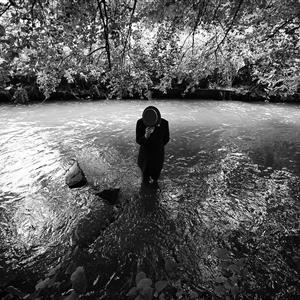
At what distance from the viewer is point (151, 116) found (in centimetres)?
527

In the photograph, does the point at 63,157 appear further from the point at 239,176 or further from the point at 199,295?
the point at 199,295

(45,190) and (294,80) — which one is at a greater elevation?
(294,80)

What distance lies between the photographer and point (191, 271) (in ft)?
13.3

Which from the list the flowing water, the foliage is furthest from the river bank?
the foliage

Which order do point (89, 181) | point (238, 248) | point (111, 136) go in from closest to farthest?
point (238, 248) < point (89, 181) < point (111, 136)

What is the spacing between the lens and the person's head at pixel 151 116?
5221 millimetres

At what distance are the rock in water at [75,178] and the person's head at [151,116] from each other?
2648 millimetres

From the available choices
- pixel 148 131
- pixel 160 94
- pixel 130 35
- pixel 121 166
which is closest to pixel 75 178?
pixel 121 166

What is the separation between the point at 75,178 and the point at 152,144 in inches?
98.0

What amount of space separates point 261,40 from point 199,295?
8.69m

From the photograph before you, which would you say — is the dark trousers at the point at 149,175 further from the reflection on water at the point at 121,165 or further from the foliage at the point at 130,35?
the foliage at the point at 130,35

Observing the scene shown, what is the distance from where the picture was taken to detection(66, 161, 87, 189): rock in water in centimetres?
670

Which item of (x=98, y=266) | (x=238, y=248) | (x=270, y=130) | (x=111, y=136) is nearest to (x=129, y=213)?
(x=98, y=266)

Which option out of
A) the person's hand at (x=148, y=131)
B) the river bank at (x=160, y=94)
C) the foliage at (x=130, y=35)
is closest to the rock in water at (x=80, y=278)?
the person's hand at (x=148, y=131)
